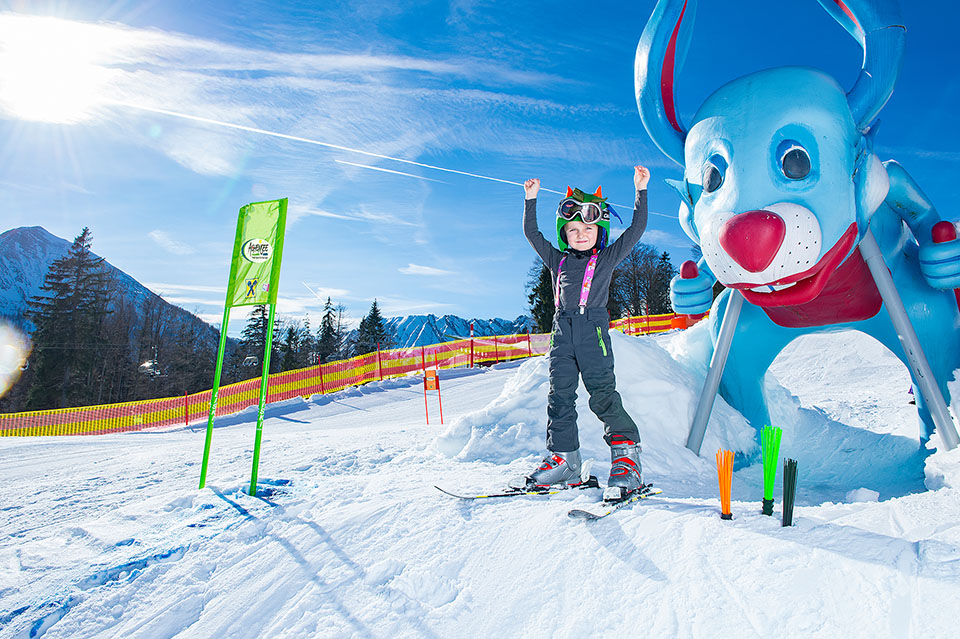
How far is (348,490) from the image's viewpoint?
3.23 meters

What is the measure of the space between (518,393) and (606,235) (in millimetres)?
2065

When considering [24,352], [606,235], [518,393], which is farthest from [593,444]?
[24,352]

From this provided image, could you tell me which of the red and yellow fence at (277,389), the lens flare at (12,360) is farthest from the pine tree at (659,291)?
the lens flare at (12,360)

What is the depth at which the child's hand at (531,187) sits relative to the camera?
335 centimetres

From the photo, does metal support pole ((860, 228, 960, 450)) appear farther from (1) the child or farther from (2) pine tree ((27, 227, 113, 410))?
(2) pine tree ((27, 227, 113, 410))

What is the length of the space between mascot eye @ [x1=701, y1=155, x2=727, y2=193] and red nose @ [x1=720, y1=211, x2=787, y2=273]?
0.54m

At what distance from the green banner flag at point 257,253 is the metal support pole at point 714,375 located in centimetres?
372

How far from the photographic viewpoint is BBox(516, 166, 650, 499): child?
2934mm

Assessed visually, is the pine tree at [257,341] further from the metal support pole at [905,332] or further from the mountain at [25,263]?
the mountain at [25,263]

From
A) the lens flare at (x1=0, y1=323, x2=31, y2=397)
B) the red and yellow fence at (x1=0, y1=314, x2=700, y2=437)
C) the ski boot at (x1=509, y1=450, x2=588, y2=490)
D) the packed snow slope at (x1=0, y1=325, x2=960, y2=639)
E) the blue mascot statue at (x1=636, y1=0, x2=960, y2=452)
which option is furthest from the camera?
the lens flare at (x1=0, y1=323, x2=31, y2=397)

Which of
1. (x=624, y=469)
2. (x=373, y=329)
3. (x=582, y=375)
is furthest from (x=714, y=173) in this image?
(x=373, y=329)

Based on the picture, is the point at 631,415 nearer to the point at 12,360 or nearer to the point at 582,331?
the point at 582,331

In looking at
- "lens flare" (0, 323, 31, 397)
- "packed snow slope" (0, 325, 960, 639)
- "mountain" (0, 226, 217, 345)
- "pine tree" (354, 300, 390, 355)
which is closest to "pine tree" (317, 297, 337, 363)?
"pine tree" (354, 300, 390, 355)

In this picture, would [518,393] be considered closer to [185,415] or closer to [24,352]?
[185,415]
